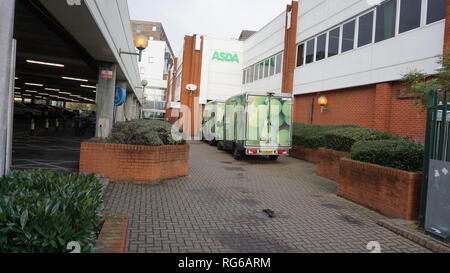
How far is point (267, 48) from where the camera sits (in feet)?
84.5

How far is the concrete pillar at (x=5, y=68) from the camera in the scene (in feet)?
13.8

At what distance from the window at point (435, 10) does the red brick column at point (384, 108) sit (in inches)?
106

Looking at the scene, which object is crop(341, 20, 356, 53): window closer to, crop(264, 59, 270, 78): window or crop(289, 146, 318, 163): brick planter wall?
crop(289, 146, 318, 163): brick planter wall

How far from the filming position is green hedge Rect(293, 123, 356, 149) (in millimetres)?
14711

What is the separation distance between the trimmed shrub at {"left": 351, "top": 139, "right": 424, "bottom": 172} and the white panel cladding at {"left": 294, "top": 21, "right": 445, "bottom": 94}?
3.76 metres

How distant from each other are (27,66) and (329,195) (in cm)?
1731

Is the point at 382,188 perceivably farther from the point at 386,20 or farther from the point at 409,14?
the point at 386,20

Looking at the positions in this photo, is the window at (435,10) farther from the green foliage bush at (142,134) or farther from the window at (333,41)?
the green foliage bush at (142,134)

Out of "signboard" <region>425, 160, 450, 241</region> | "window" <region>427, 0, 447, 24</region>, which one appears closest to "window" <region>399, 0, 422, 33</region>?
"window" <region>427, 0, 447, 24</region>

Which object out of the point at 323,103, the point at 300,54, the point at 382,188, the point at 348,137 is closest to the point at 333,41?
the point at 323,103

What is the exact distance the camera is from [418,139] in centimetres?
1168

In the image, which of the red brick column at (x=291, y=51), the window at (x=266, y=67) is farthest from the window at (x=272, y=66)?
the red brick column at (x=291, y=51)

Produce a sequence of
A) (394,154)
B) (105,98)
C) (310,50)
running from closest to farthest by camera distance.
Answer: (394,154) → (105,98) → (310,50)

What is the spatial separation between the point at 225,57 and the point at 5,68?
28.5m
